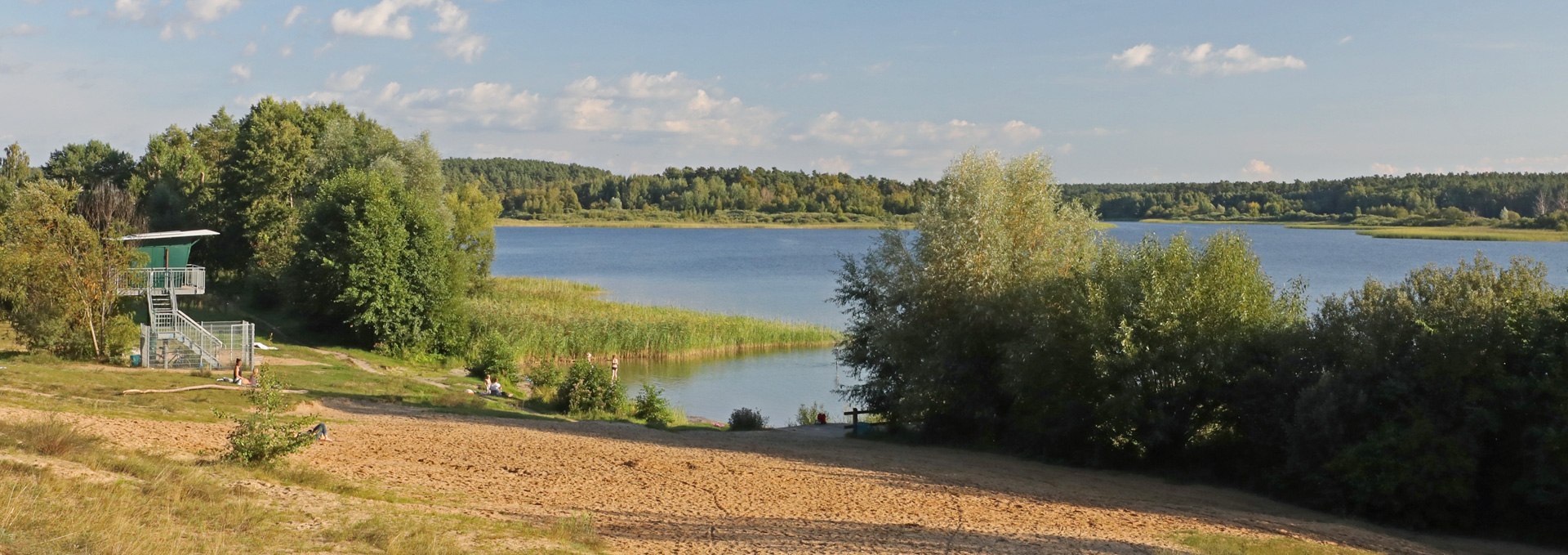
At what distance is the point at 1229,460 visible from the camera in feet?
74.0

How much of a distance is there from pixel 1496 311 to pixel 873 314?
14.2 meters

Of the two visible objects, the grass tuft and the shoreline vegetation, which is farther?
the shoreline vegetation

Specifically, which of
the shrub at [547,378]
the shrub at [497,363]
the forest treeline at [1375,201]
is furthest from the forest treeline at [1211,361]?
the forest treeline at [1375,201]

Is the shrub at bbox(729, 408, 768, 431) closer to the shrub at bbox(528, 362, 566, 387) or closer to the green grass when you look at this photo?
the shrub at bbox(528, 362, 566, 387)

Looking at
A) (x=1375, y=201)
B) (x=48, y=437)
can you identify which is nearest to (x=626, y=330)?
(x=48, y=437)

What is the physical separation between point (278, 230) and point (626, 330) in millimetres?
22941

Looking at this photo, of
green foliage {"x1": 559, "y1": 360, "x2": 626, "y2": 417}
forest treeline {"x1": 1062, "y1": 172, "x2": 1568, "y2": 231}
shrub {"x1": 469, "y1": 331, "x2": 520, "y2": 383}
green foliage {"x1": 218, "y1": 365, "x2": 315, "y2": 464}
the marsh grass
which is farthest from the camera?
forest treeline {"x1": 1062, "y1": 172, "x2": 1568, "y2": 231}

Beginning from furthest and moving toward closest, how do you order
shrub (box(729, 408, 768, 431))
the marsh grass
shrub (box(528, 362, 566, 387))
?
shrub (box(528, 362, 566, 387)) < shrub (box(729, 408, 768, 431)) < the marsh grass

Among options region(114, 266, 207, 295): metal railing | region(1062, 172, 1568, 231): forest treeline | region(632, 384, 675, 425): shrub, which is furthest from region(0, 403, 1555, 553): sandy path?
region(1062, 172, 1568, 231): forest treeline

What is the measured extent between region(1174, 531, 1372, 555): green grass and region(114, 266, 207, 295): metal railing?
2977cm

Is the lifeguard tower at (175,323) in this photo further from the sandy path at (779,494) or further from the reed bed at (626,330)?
the reed bed at (626,330)

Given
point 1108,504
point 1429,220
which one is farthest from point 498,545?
point 1429,220

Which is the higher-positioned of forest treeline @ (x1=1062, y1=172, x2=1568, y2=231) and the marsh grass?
forest treeline @ (x1=1062, y1=172, x2=1568, y2=231)

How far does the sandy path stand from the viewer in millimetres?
14023
